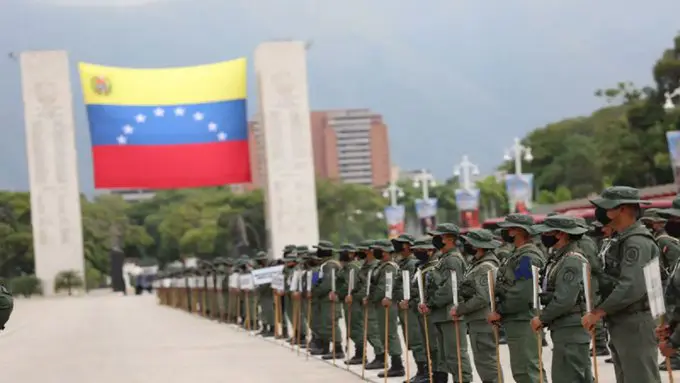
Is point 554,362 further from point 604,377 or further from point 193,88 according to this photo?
point 193,88

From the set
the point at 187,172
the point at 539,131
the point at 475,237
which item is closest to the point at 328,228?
the point at 539,131

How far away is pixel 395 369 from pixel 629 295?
8.20m

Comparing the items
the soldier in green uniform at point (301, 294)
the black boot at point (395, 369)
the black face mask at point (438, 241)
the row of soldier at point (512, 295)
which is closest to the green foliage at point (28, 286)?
the soldier in green uniform at point (301, 294)

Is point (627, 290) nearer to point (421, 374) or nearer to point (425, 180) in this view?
point (421, 374)

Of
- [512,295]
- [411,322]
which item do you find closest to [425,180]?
[411,322]

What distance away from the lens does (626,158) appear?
5506 centimetres

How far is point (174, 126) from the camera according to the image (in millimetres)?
57969

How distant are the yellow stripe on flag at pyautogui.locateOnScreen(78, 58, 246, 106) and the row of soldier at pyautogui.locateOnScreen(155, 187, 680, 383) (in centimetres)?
3852

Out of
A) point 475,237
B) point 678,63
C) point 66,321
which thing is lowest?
point 66,321

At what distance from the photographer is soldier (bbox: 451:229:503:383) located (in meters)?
11.3

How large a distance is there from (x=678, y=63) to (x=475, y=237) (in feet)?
134

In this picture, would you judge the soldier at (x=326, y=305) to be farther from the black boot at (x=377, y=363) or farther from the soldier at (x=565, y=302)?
the soldier at (x=565, y=302)

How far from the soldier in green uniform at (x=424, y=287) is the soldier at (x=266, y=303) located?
38.3ft

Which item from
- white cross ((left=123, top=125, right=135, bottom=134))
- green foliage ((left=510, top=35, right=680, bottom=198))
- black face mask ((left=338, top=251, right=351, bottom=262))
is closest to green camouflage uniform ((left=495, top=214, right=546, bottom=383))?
black face mask ((left=338, top=251, right=351, bottom=262))
